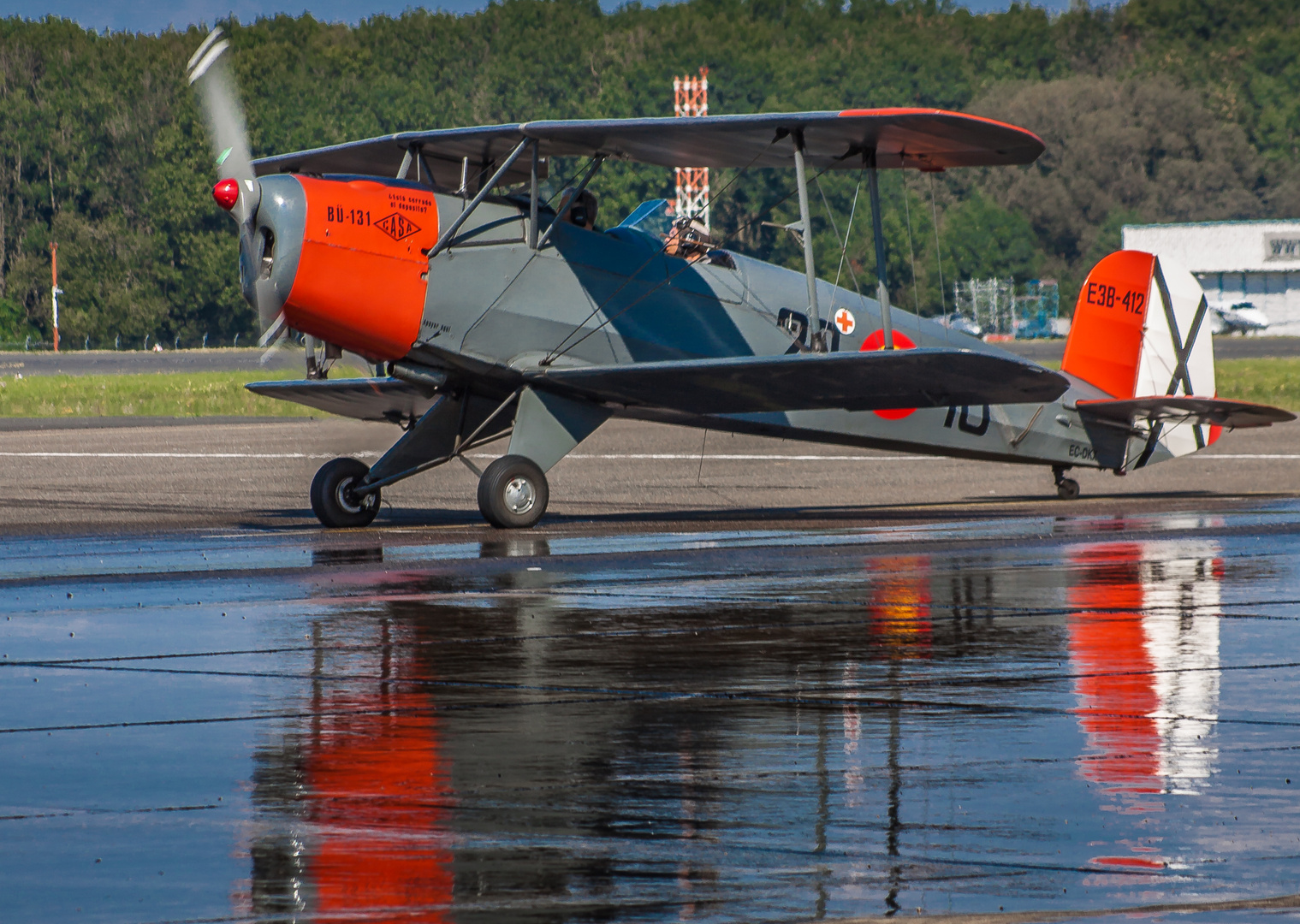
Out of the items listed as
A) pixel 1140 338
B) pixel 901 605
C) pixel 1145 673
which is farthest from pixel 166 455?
pixel 1145 673

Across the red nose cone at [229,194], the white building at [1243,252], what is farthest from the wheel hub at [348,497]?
the white building at [1243,252]

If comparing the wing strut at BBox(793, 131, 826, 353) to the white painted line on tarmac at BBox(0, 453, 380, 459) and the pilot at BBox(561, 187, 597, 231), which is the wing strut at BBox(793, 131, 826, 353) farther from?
the white painted line on tarmac at BBox(0, 453, 380, 459)

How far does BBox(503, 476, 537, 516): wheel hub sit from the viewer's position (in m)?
12.7

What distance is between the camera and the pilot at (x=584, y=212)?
13.7 meters

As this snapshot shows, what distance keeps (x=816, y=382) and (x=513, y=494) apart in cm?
233

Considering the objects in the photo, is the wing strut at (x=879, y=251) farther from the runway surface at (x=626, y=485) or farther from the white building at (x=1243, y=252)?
the white building at (x=1243, y=252)

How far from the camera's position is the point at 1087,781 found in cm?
460

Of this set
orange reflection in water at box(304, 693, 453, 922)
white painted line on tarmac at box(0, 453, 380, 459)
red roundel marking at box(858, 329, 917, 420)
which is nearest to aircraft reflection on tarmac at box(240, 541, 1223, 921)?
orange reflection in water at box(304, 693, 453, 922)

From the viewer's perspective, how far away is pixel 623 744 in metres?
5.13

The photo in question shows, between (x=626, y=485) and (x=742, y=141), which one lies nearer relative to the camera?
(x=742, y=141)

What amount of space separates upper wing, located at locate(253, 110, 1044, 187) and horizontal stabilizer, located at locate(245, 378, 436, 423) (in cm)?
185

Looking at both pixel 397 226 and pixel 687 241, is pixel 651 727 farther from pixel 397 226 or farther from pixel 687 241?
pixel 687 241

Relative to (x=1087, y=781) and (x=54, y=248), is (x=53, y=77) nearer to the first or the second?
(x=54, y=248)

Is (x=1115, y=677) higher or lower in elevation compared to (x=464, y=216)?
lower
